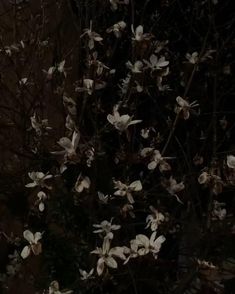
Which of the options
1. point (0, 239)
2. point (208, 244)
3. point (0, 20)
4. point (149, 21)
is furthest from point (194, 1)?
point (0, 239)

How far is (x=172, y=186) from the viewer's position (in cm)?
242

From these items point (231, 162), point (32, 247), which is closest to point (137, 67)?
point (231, 162)

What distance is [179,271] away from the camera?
285 centimetres

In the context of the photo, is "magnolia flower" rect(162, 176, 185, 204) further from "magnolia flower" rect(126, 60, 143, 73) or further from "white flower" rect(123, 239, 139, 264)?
"magnolia flower" rect(126, 60, 143, 73)

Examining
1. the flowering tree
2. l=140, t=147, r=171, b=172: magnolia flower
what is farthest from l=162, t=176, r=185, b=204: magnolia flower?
l=140, t=147, r=171, b=172: magnolia flower

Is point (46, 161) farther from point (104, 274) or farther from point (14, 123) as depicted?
point (104, 274)

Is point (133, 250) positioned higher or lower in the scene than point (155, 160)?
lower

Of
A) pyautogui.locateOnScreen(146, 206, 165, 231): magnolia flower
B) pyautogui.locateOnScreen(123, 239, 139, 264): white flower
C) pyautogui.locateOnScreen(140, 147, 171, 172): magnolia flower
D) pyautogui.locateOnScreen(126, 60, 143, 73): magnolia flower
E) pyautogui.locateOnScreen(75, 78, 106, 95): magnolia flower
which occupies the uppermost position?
pyautogui.locateOnScreen(126, 60, 143, 73): magnolia flower

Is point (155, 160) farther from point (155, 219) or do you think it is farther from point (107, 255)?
point (107, 255)

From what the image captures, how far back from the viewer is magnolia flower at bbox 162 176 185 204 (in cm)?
240

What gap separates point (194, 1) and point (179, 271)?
3.99 feet

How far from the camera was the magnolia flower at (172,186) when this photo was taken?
2404mm

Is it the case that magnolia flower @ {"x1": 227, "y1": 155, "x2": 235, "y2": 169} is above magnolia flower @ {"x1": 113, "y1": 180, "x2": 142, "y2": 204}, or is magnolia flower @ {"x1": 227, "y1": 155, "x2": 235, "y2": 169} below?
above

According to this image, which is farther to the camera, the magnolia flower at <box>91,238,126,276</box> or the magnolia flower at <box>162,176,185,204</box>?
the magnolia flower at <box>162,176,185,204</box>
